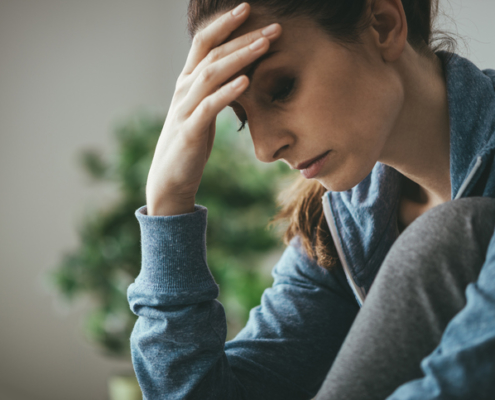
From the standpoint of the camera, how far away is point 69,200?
1.95m

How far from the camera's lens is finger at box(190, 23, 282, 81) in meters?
0.59

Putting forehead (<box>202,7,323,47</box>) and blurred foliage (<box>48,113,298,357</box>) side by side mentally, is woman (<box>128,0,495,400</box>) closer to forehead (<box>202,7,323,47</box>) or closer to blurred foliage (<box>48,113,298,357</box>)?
forehead (<box>202,7,323,47</box>)

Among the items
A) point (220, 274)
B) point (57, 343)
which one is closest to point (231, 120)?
point (220, 274)

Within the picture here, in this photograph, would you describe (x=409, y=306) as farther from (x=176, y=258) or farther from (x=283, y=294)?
(x=283, y=294)

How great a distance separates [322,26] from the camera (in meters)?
0.62

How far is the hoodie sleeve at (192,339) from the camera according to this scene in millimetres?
645

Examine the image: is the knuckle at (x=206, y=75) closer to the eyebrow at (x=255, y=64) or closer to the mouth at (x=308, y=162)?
the eyebrow at (x=255, y=64)

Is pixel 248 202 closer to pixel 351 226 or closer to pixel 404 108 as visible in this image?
pixel 351 226

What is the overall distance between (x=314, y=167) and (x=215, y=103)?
0.17 meters

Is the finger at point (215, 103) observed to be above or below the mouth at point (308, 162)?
above

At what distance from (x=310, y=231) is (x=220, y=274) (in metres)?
0.58

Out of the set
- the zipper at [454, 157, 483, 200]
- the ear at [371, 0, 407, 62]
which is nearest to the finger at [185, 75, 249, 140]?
the ear at [371, 0, 407, 62]

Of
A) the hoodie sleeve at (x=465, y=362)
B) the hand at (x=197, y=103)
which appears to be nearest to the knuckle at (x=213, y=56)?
the hand at (x=197, y=103)

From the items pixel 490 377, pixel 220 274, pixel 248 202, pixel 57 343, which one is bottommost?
pixel 57 343
